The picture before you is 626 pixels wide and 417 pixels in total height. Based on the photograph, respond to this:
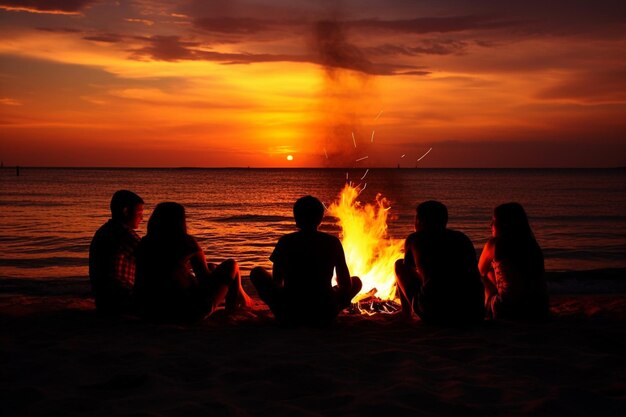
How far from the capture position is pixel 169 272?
720 centimetres

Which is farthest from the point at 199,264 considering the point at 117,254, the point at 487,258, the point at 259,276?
the point at 487,258

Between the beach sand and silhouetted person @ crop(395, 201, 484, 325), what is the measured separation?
208mm

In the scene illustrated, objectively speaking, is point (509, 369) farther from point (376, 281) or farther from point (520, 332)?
point (376, 281)

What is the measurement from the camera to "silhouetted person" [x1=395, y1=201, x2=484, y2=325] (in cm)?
703

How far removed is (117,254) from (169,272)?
899 millimetres

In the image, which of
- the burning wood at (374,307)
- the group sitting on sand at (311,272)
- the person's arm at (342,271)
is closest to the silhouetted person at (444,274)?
the group sitting on sand at (311,272)

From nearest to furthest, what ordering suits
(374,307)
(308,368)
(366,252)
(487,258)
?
1. (308,368)
2. (487,258)
3. (374,307)
4. (366,252)

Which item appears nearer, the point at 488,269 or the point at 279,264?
the point at 279,264

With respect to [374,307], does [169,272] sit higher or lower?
higher

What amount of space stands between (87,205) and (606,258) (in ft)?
107

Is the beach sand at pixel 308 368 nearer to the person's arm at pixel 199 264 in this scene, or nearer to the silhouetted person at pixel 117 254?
the silhouetted person at pixel 117 254

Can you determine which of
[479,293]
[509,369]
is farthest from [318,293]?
[509,369]

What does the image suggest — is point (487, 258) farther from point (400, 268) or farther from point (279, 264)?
point (279, 264)

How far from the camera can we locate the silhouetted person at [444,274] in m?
7.03
